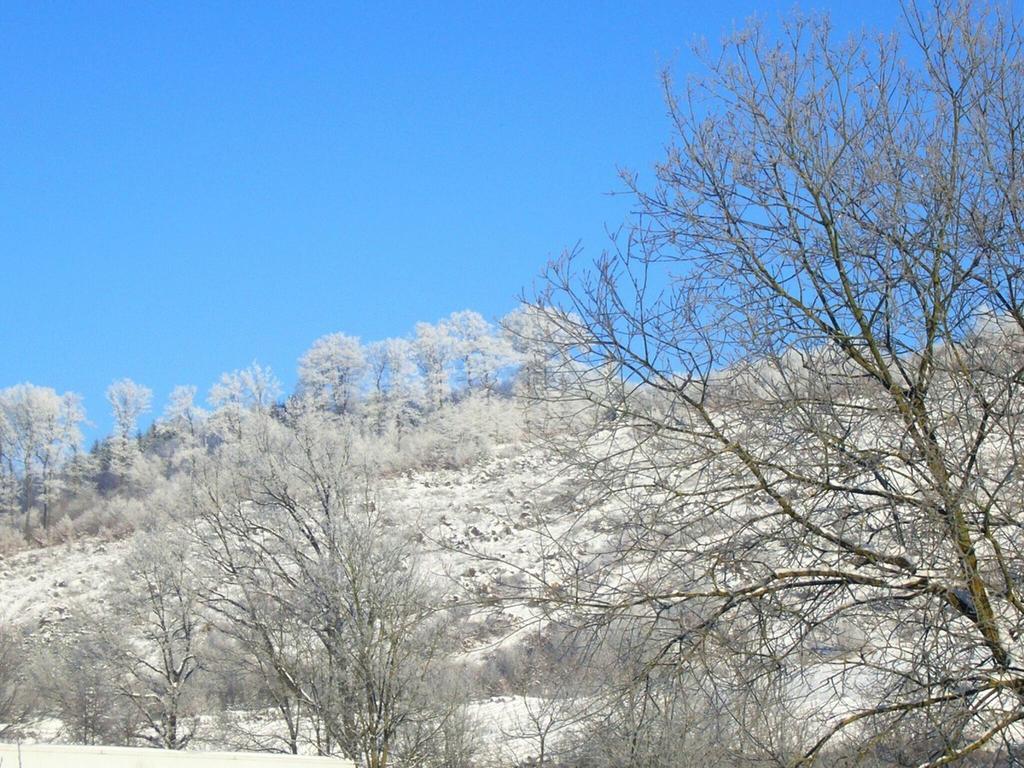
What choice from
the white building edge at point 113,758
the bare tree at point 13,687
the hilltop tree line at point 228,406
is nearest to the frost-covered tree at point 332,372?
the hilltop tree line at point 228,406

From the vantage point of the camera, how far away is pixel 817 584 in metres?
5.35

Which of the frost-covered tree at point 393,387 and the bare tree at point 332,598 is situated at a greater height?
the frost-covered tree at point 393,387

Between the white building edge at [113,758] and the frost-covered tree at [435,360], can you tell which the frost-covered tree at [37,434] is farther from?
the white building edge at [113,758]

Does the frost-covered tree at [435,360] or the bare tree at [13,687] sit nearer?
the bare tree at [13,687]

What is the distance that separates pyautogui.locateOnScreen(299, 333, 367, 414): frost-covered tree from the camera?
80812 millimetres

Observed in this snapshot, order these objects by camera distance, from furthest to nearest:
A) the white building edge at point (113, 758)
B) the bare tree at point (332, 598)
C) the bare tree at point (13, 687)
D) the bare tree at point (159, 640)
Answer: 1. the bare tree at point (13, 687)
2. the bare tree at point (159, 640)
3. the bare tree at point (332, 598)
4. the white building edge at point (113, 758)

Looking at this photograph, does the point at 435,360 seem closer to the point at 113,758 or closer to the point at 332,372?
the point at 332,372

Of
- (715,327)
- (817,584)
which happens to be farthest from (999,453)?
(715,327)

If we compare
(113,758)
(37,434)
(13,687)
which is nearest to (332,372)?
(37,434)

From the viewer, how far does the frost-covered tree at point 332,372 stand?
80.8 metres

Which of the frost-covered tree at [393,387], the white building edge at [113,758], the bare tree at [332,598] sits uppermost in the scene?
the frost-covered tree at [393,387]

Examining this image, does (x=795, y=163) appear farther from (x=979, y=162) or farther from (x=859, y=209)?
(x=979, y=162)

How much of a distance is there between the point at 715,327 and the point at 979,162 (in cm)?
164

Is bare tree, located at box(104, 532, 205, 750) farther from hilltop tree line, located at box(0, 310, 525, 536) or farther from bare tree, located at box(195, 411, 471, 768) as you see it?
hilltop tree line, located at box(0, 310, 525, 536)
